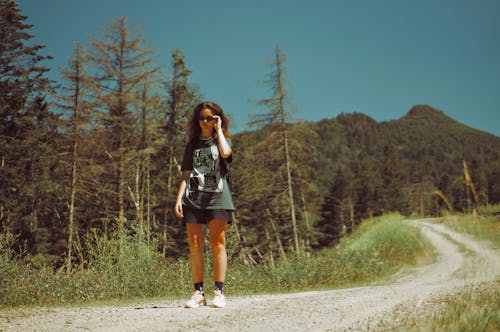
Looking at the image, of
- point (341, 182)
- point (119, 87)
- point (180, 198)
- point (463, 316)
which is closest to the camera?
point (463, 316)

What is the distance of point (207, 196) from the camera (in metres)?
4.17

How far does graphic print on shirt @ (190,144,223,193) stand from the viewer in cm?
419

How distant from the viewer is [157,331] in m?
3.23

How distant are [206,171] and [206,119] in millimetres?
602

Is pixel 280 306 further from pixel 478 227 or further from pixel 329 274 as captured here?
pixel 329 274

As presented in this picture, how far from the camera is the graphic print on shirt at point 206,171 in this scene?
4188 mm

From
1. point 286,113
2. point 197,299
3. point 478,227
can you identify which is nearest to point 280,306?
point 197,299

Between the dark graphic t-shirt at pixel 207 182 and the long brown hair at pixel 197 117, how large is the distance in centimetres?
23

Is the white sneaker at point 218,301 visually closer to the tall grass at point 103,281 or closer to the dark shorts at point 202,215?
the dark shorts at point 202,215

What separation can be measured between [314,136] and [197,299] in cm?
1775

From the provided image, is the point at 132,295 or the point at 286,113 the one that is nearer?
the point at 132,295

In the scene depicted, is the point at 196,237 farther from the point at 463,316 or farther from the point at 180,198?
the point at 463,316

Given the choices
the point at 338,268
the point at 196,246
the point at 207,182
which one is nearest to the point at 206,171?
the point at 207,182

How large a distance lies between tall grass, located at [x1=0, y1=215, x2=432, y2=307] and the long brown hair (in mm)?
3308
